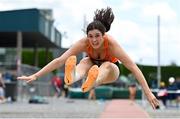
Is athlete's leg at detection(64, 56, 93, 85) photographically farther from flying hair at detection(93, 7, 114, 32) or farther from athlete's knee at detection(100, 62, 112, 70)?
flying hair at detection(93, 7, 114, 32)

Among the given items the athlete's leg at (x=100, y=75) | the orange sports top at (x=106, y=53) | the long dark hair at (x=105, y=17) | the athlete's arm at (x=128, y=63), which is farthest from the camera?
the long dark hair at (x=105, y=17)

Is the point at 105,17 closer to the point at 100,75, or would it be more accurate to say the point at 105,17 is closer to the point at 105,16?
the point at 105,16

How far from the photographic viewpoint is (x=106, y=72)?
420 inches

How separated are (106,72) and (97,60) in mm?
511

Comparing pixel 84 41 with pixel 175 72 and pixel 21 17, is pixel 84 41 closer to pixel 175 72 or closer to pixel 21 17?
pixel 21 17

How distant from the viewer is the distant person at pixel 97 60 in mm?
10141

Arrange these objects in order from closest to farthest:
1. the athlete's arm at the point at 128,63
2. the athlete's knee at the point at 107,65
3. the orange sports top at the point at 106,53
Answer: the athlete's arm at the point at 128,63 → the orange sports top at the point at 106,53 → the athlete's knee at the point at 107,65

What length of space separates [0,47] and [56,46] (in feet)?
19.1

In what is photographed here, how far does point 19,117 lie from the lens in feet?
62.6

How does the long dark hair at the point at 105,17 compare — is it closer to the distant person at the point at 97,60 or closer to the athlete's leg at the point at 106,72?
the distant person at the point at 97,60

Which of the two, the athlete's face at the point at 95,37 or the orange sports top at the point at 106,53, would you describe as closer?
the athlete's face at the point at 95,37

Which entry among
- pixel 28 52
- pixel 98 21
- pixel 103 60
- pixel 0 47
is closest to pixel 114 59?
pixel 103 60

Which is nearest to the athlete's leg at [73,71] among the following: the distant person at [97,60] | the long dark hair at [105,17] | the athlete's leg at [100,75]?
the distant person at [97,60]

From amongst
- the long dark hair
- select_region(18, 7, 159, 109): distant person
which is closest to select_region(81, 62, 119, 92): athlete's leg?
select_region(18, 7, 159, 109): distant person
